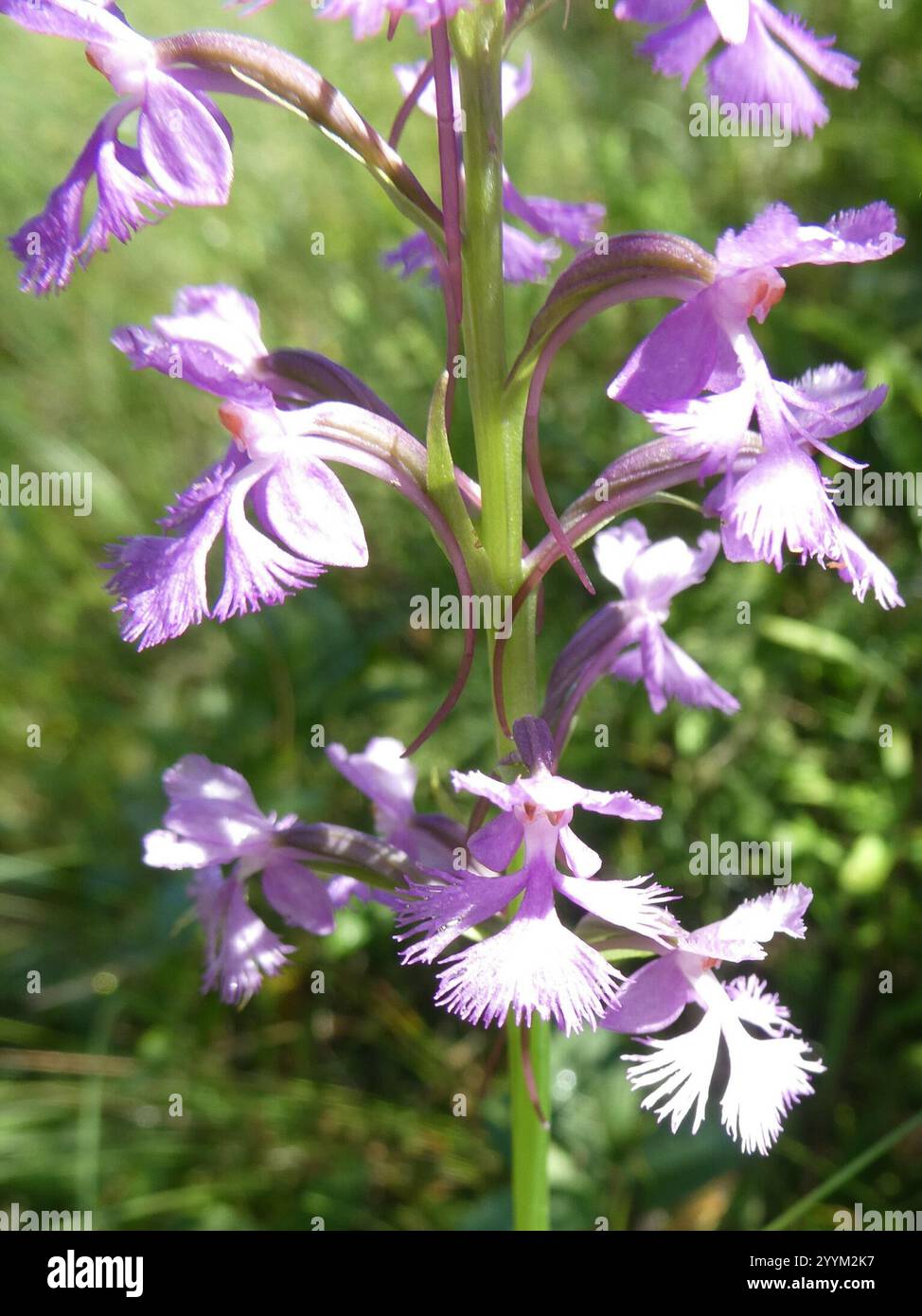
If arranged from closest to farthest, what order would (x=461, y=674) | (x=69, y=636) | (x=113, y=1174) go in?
(x=461, y=674), (x=113, y=1174), (x=69, y=636)

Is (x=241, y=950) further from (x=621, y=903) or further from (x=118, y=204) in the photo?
(x=118, y=204)

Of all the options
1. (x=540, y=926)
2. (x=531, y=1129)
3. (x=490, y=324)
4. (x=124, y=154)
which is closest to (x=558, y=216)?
(x=490, y=324)

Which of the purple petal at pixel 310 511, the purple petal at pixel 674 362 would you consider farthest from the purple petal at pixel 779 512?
the purple petal at pixel 310 511

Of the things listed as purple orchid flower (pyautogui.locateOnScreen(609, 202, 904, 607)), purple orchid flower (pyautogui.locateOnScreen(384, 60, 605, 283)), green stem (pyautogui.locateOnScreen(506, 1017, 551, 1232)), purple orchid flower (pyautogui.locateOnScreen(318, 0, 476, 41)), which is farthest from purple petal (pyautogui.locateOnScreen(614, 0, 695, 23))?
green stem (pyautogui.locateOnScreen(506, 1017, 551, 1232))

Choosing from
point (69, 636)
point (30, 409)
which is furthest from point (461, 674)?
point (30, 409)
